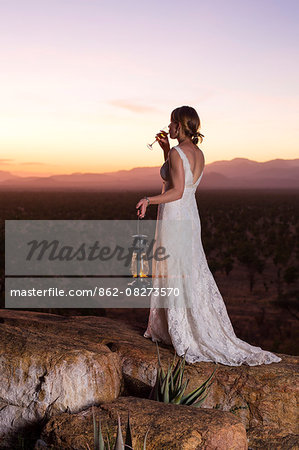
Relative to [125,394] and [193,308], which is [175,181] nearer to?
[193,308]

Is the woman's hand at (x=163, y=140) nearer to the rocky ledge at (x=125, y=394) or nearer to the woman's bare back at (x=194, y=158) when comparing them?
the woman's bare back at (x=194, y=158)

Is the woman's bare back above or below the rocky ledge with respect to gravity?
above

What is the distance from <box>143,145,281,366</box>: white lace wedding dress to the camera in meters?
4.73

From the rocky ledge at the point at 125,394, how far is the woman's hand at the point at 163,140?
184 centimetres

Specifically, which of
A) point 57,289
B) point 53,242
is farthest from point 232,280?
point 53,242

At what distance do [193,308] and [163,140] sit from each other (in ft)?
5.12

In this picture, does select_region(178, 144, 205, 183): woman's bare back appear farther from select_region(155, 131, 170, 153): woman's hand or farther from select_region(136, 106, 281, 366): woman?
select_region(155, 131, 170, 153): woman's hand

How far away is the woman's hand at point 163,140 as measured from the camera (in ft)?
16.0

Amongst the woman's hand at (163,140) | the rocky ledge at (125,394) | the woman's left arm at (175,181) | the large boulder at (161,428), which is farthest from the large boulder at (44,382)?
the woman's hand at (163,140)

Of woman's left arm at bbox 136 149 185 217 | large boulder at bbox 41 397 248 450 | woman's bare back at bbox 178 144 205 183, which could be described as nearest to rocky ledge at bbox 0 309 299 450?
large boulder at bbox 41 397 248 450

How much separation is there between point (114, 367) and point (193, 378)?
68 centimetres

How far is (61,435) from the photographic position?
3.42 metres

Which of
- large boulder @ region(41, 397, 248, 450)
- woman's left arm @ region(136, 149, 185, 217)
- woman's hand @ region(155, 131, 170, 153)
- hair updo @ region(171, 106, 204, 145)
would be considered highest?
hair updo @ region(171, 106, 204, 145)

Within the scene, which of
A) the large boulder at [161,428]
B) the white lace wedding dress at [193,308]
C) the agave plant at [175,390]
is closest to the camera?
the large boulder at [161,428]
